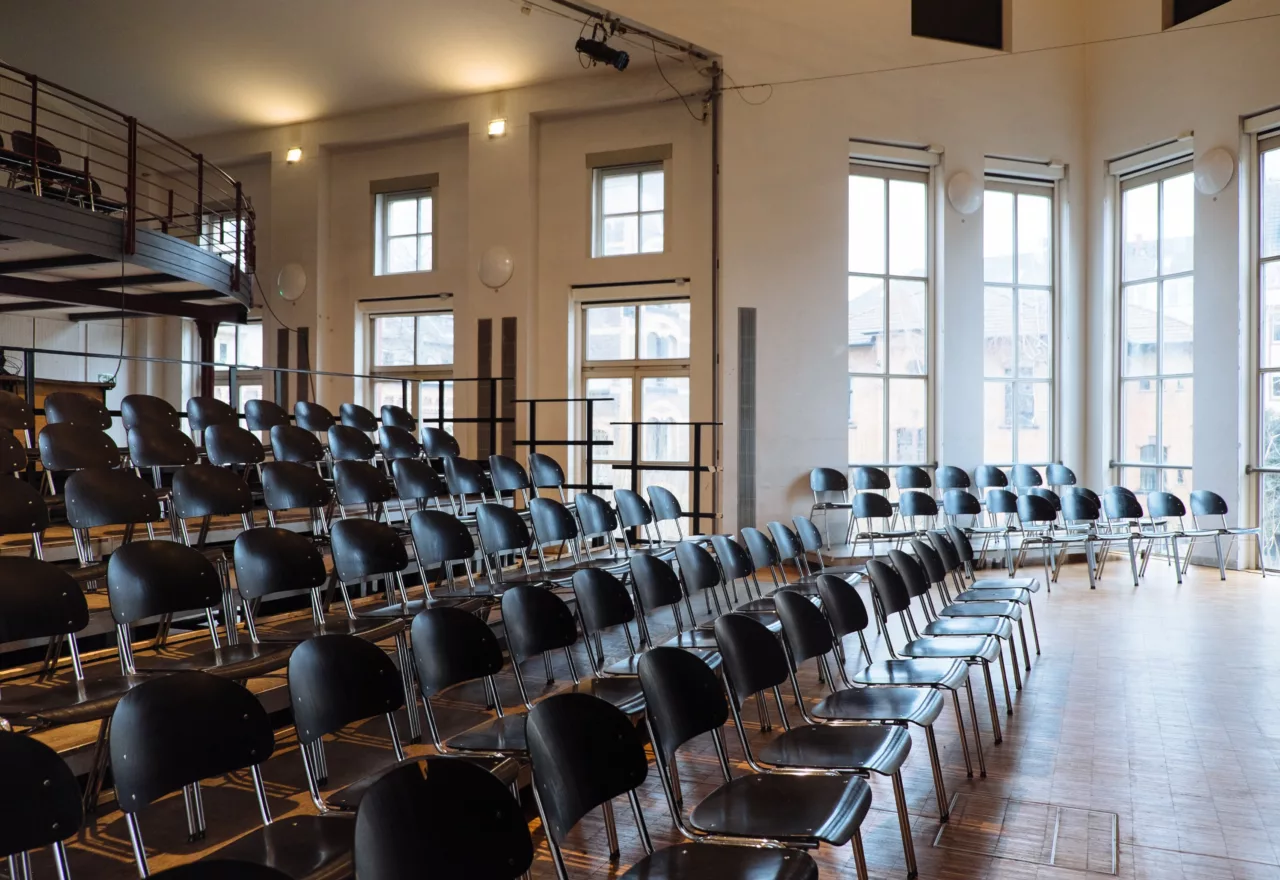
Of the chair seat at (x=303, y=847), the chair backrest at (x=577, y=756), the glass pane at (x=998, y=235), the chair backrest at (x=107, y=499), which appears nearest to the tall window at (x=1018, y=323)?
the glass pane at (x=998, y=235)

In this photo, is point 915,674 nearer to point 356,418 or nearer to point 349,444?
point 349,444

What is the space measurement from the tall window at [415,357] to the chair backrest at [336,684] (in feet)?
28.8

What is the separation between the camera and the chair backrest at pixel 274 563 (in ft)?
12.4

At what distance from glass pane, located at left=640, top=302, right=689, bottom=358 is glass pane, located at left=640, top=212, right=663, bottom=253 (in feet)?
1.95

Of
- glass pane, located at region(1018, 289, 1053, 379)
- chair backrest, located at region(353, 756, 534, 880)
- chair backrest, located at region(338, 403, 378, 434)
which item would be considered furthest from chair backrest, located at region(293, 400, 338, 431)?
glass pane, located at region(1018, 289, 1053, 379)

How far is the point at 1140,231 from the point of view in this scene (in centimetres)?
1067

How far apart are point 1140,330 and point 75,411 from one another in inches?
398

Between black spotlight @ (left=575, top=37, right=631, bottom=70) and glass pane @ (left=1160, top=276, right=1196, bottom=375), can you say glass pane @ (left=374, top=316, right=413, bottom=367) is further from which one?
glass pane @ (left=1160, top=276, right=1196, bottom=375)

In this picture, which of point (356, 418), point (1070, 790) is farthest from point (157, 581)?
point (356, 418)

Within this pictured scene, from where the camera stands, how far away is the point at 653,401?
10.5 m

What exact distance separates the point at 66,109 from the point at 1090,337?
12824mm

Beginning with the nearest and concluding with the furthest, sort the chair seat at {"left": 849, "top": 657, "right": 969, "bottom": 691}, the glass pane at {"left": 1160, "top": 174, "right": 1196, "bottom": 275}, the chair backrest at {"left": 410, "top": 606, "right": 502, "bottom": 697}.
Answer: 1. the chair backrest at {"left": 410, "top": 606, "right": 502, "bottom": 697}
2. the chair seat at {"left": 849, "top": 657, "right": 969, "bottom": 691}
3. the glass pane at {"left": 1160, "top": 174, "right": 1196, "bottom": 275}

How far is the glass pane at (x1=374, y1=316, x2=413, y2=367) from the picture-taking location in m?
11.8

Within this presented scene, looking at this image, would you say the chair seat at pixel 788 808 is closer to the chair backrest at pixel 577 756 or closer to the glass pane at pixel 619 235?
the chair backrest at pixel 577 756
